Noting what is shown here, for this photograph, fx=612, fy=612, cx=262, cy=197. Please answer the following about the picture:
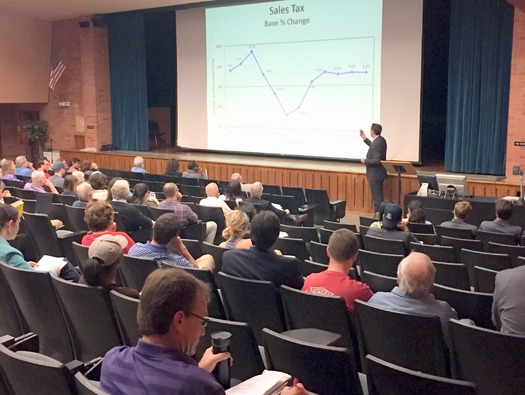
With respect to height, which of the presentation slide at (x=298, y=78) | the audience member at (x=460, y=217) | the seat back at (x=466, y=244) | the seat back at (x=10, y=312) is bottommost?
the seat back at (x=10, y=312)

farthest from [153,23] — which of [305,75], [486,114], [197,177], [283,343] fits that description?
[283,343]

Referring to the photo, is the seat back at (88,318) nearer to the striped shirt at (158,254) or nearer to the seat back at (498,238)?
the striped shirt at (158,254)

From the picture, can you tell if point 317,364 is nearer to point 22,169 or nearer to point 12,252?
point 12,252

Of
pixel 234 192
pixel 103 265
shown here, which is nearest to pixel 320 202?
pixel 234 192

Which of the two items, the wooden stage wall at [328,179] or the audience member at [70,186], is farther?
the wooden stage wall at [328,179]

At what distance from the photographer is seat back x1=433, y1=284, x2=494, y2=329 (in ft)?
11.8

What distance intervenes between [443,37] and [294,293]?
10.3 meters

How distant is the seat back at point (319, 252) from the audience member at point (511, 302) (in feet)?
6.18

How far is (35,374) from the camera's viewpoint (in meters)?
2.15

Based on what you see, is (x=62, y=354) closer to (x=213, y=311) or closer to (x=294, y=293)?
(x=213, y=311)

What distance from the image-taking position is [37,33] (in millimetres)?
15844

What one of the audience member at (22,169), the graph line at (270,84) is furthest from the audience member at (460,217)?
the audience member at (22,169)

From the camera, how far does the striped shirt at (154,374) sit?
1829 millimetres

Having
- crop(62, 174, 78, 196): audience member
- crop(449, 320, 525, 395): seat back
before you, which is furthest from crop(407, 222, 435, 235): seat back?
crop(62, 174, 78, 196): audience member
